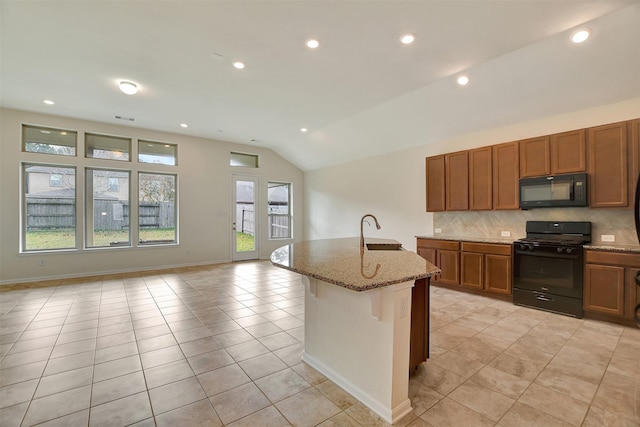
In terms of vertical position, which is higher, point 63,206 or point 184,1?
point 184,1

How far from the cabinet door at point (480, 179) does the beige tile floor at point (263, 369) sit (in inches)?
59.1

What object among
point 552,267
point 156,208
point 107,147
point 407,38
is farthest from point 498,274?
point 107,147

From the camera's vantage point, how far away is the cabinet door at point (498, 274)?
3.93m

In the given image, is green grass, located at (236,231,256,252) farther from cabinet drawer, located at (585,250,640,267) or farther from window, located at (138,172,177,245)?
cabinet drawer, located at (585,250,640,267)

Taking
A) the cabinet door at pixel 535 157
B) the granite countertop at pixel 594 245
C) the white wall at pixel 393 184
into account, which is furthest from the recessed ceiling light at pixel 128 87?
the cabinet door at pixel 535 157

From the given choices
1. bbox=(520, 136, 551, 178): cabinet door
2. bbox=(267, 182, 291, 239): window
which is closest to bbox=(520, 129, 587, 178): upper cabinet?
bbox=(520, 136, 551, 178): cabinet door

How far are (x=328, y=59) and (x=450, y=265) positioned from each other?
3.53 metres

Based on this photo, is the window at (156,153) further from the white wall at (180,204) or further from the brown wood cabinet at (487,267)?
the brown wood cabinet at (487,267)

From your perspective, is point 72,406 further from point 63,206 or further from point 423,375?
point 63,206

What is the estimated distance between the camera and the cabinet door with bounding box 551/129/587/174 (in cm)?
345

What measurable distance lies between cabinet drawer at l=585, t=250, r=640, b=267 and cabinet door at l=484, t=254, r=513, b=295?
83 cm

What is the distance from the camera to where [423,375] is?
2213 mm

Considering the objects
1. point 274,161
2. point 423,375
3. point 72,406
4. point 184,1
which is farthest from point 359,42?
point 274,161

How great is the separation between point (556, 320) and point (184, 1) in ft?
16.7
